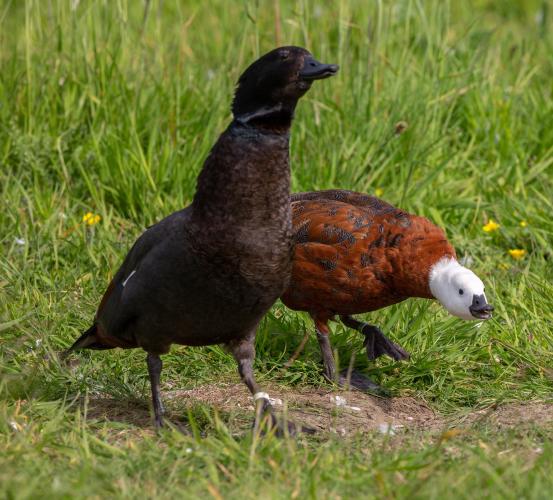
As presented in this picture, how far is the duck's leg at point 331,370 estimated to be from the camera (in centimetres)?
475

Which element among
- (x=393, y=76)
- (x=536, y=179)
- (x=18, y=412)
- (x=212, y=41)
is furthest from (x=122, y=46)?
(x=18, y=412)

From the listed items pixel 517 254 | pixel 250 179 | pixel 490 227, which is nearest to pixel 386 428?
pixel 250 179

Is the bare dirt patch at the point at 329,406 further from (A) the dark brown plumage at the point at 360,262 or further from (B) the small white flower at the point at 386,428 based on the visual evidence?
(A) the dark brown plumage at the point at 360,262

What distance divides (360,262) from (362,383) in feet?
1.78

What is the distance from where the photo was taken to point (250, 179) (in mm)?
3811

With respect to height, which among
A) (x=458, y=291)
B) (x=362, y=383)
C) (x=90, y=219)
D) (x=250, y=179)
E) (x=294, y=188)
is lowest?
(x=362, y=383)

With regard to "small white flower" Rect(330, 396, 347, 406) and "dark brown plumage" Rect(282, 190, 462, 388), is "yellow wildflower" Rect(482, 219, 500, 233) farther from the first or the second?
"small white flower" Rect(330, 396, 347, 406)

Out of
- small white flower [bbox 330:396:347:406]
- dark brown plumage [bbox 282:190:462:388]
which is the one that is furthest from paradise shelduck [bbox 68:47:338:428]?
dark brown plumage [bbox 282:190:462:388]

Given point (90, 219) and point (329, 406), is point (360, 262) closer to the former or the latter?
point (329, 406)

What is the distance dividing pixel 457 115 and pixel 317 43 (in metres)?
0.96

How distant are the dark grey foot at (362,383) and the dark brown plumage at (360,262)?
0.02 meters

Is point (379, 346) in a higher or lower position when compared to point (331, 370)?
higher

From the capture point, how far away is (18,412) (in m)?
3.92

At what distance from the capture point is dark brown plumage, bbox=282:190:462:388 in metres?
4.62
